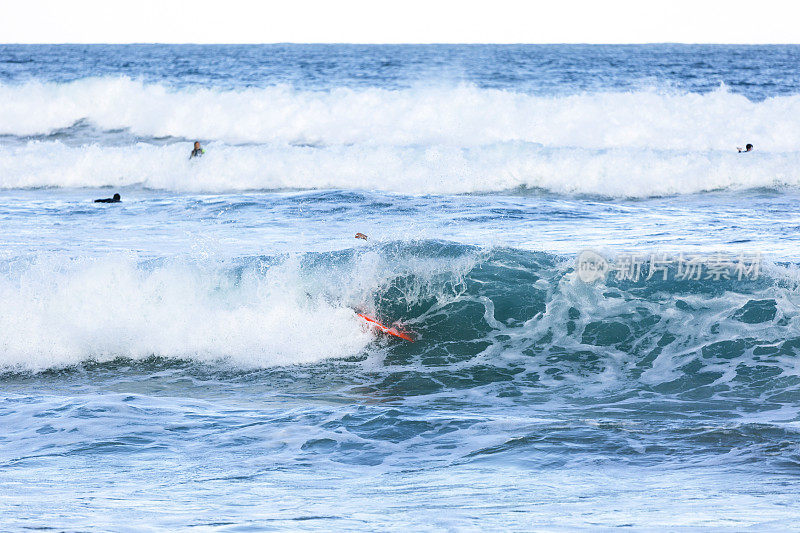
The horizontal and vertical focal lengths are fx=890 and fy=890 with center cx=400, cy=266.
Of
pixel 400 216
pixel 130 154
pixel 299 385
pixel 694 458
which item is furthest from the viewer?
pixel 130 154

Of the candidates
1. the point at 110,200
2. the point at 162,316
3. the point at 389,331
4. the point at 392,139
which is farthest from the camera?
the point at 392,139

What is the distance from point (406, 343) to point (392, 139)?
1811cm

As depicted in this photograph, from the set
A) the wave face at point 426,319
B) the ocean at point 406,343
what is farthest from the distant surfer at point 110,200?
the wave face at point 426,319

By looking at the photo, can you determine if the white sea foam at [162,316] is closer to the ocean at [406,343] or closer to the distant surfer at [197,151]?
the ocean at [406,343]

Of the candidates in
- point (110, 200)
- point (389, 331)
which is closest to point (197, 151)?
point (110, 200)

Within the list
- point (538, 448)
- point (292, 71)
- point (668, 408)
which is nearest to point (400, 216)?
point (668, 408)

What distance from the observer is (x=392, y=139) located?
26.3m

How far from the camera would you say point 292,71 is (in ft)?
158

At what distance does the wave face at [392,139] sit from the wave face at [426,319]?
333 inches

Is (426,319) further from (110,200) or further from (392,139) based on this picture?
→ (392,139)

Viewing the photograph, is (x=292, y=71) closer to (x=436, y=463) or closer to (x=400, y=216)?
(x=400, y=216)

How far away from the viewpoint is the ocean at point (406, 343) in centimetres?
467

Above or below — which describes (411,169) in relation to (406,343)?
above

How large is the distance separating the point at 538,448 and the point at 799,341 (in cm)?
379
